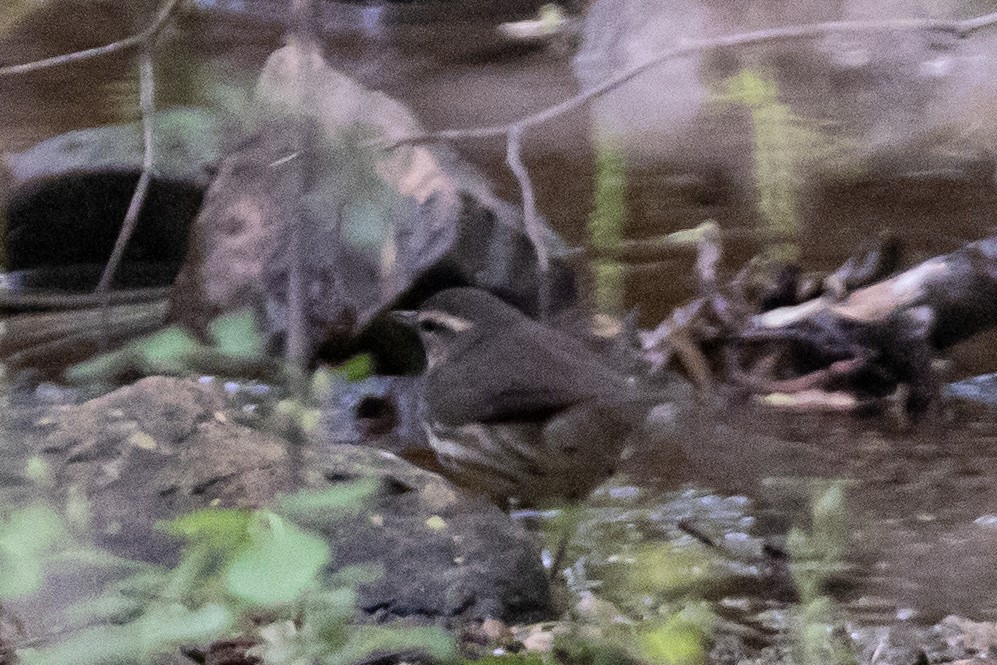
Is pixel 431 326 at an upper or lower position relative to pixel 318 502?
lower

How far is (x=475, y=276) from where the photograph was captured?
2.47 meters

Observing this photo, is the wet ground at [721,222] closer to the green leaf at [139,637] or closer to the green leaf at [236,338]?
the green leaf at [236,338]

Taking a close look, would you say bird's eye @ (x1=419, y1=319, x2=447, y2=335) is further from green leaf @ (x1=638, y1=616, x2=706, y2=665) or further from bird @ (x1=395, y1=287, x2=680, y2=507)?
green leaf @ (x1=638, y1=616, x2=706, y2=665)

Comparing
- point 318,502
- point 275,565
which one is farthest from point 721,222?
point 275,565

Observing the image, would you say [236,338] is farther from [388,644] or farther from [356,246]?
[356,246]

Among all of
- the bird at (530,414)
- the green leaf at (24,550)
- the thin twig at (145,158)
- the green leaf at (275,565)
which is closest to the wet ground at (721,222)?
the bird at (530,414)

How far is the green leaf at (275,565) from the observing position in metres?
0.68

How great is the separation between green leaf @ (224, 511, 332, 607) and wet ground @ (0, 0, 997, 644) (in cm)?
75

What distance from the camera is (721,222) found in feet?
9.76

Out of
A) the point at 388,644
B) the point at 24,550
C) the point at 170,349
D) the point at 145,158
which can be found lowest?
the point at 388,644

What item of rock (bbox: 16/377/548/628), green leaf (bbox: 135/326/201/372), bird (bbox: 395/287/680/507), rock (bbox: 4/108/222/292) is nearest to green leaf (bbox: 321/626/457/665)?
rock (bbox: 16/377/548/628)

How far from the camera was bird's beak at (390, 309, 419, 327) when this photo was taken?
2.29m

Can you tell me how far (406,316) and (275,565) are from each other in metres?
1.65

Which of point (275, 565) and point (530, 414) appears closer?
point (275, 565)
